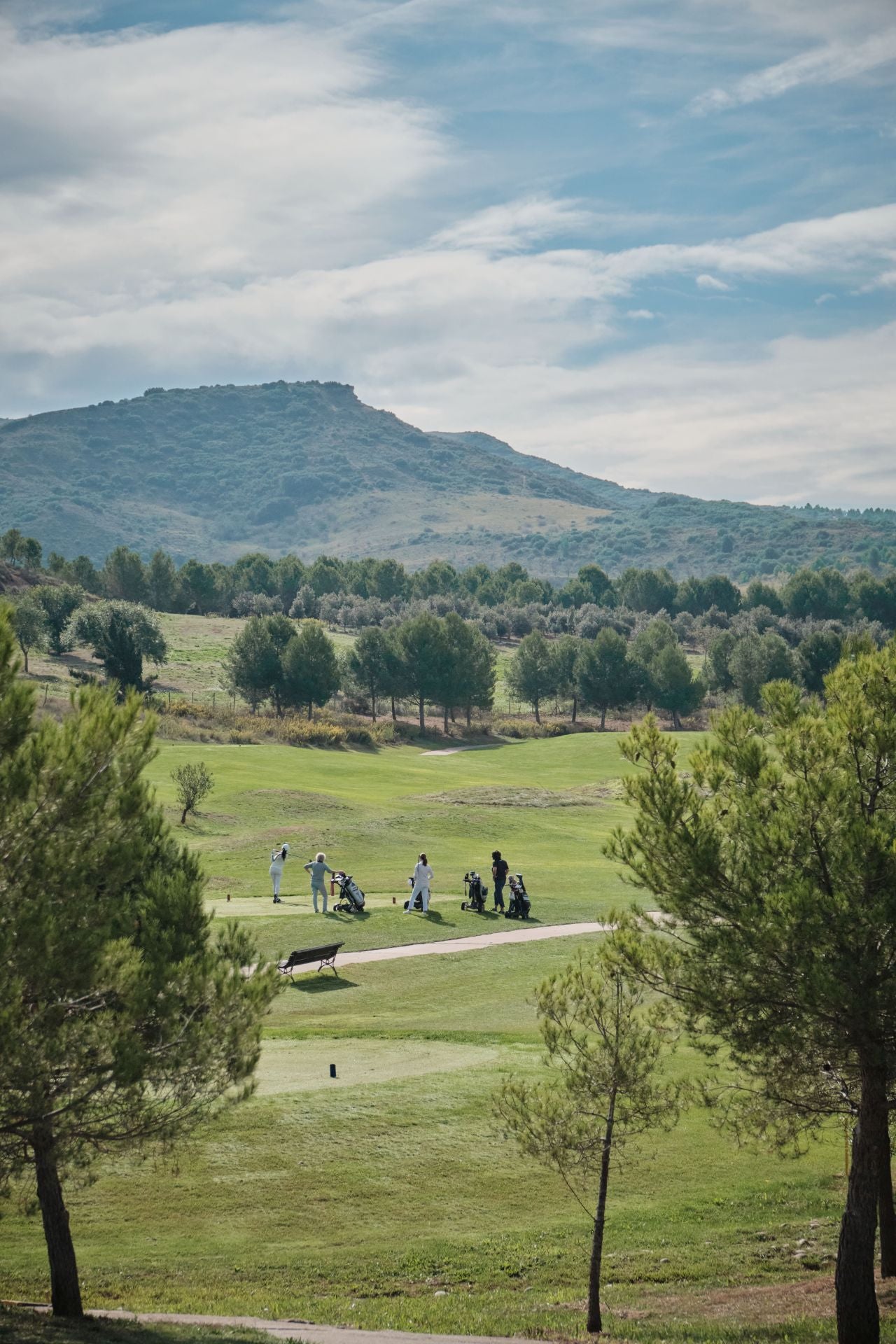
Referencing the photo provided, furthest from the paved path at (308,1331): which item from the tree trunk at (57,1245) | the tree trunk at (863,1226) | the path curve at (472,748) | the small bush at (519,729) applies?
the small bush at (519,729)

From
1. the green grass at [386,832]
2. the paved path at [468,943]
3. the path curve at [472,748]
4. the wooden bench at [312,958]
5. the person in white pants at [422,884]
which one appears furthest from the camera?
the path curve at [472,748]

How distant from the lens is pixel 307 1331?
42.8 ft

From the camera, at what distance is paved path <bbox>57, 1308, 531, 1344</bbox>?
12.6m

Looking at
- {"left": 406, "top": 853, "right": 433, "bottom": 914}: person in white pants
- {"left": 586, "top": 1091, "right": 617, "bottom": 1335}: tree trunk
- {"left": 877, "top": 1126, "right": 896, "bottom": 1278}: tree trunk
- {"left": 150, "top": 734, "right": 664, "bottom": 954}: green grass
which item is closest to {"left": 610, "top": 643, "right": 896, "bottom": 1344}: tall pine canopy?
{"left": 877, "top": 1126, "right": 896, "bottom": 1278}: tree trunk

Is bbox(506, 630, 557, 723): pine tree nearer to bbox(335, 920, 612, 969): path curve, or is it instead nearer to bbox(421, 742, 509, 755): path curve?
bbox(421, 742, 509, 755): path curve

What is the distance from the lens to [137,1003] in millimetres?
12406

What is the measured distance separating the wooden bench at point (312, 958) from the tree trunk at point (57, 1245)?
1265 cm

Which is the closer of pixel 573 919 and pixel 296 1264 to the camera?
pixel 296 1264

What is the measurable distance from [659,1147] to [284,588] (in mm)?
169791

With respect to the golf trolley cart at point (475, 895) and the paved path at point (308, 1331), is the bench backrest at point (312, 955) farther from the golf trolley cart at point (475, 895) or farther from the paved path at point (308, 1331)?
the paved path at point (308, 1331)

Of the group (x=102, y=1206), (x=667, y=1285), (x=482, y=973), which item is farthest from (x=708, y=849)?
(x=482, y=973)

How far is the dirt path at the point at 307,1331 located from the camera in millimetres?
12578

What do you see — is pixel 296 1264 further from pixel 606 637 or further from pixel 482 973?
pixel 606 637

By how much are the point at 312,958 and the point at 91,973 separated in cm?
1551
